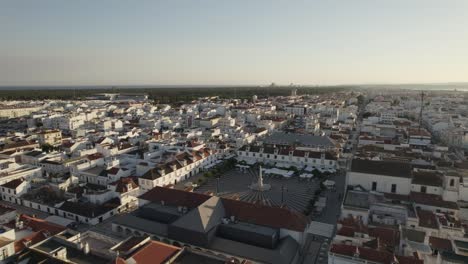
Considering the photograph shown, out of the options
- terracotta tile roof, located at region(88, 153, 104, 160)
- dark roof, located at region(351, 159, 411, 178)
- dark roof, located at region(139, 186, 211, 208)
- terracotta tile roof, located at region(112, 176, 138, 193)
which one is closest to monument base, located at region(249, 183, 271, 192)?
dark roof, located at region(351, 159, 411, 178)

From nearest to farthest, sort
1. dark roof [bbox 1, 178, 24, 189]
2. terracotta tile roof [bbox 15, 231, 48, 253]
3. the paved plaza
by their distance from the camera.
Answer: terracotta tile roof [bbox 15, 231, 48, 253]
dark roof [bbox 1, 178, 24, 189]
the paved plaza

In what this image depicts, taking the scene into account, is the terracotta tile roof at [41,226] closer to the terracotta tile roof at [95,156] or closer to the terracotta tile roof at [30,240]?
the terracotta tile roof at [30,240]

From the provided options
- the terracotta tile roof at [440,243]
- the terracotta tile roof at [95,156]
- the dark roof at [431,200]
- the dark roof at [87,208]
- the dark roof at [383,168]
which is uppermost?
the dark roof at [383,168]

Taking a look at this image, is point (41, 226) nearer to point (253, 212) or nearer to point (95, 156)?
point (253, 212)

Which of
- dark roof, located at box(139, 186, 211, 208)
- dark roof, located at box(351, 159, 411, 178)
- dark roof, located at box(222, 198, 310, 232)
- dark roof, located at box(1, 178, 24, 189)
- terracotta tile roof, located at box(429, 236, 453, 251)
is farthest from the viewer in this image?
dark roof, located at box(1, 178, 24, 189)

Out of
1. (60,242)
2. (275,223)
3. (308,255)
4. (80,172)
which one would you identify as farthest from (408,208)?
(80,172)

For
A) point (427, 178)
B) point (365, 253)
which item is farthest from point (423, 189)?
point (365, 253)

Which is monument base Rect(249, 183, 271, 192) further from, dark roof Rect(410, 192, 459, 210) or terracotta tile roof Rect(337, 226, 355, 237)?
terracotta tile roof Rect(337, 226, 355, 237)

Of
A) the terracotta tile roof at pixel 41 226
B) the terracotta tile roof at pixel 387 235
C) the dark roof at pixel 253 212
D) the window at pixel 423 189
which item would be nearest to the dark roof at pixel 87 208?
the terracotta tile roof at pixel 41 226

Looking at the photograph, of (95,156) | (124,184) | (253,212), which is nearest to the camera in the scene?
(253,212)
